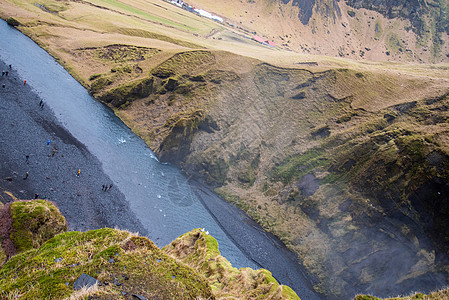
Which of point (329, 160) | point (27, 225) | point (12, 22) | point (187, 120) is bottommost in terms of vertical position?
point (27, 225)

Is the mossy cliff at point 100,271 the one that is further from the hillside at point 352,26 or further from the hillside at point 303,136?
the hillside at point 352,26

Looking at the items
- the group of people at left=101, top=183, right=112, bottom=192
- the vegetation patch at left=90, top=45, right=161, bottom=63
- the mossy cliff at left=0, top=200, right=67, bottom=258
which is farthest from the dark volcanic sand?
the vegetation patch at left=90, top=45, right=161, bottom=63

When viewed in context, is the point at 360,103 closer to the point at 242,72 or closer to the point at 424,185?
the point at 424,185

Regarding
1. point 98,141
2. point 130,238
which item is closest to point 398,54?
point 98,141

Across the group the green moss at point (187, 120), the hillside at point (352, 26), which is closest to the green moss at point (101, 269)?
the green moss at point (187, 120)

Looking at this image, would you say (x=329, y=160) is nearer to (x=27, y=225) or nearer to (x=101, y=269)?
(x=101, y=269)

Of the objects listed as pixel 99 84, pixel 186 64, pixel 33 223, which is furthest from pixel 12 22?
pixel 33 223

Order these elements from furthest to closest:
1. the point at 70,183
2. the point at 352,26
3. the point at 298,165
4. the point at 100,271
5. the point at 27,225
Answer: the point at 352,26 → the point at 298,165 → the point at 70,183 → the point at 27,225 → the point at 100,271
